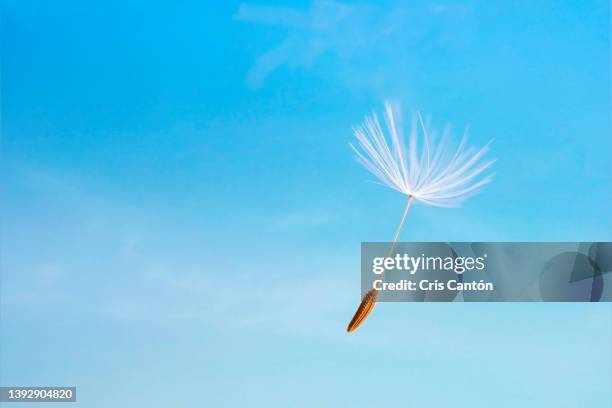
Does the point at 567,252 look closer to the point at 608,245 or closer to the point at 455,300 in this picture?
the point at 608,245

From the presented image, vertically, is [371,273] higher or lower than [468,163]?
lower

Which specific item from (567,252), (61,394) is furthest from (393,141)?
(61,394)

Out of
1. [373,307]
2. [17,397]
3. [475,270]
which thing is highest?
[475,270]

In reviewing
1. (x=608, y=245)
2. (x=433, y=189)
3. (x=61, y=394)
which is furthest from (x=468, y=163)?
(x=61, y=394)

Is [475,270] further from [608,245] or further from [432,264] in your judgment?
[608,245]

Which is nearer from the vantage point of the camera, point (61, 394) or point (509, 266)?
point (61, 394)

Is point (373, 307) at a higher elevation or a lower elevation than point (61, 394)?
higher

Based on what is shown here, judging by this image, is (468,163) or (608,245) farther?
(608,245)

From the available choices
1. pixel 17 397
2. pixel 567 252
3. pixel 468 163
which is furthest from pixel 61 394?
pixel 567 252
